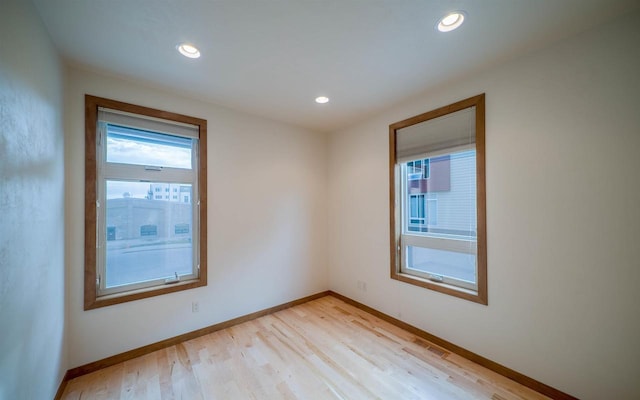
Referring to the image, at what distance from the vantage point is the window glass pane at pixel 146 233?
2283mm

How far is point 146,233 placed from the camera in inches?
96.6

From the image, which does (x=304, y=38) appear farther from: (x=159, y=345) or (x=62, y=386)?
(x=62, y=386)

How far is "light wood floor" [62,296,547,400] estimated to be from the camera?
1.85 meters

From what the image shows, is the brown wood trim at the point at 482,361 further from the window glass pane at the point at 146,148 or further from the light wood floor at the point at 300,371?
the window glass pane at the point at 146,148

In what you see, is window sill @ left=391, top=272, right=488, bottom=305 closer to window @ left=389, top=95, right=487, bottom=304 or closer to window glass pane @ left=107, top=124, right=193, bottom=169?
window @ left=389, top=95, right=487, bottom=304

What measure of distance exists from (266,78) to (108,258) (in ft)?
7.38

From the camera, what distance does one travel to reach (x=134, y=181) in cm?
238

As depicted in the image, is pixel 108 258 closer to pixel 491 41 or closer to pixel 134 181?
pixel 134 181

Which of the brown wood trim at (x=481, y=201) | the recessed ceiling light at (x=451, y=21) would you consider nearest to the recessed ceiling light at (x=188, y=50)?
the recessed ceiling light at (x=451, y=21)

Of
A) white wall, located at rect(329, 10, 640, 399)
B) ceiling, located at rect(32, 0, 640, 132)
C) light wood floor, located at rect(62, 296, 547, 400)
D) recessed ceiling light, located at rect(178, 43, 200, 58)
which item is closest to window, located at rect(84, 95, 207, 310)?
ceiling, located at rect(32, 0, 640, 132)

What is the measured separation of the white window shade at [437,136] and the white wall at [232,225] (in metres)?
1.43

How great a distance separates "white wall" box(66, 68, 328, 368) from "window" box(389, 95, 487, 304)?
4.40 feet

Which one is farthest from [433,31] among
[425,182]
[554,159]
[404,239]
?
[404,239]

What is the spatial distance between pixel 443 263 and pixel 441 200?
0.67 meters
